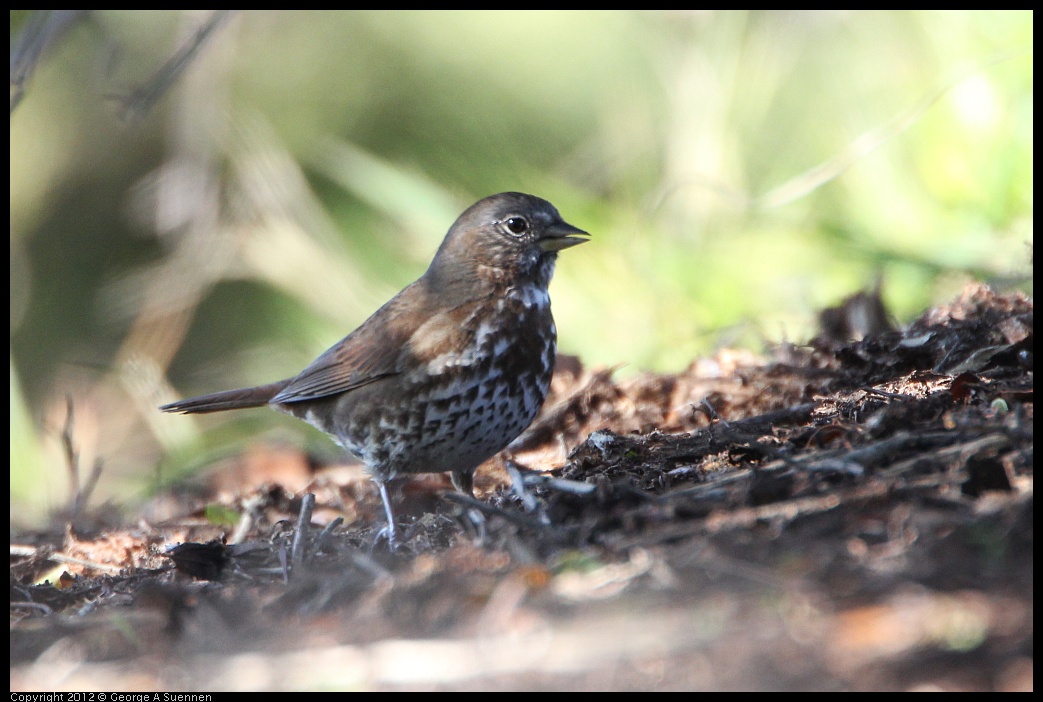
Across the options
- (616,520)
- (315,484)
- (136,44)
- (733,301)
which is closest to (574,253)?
(733,301)

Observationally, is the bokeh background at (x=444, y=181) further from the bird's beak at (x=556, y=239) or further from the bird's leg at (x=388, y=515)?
the bird's leg at (x=388, y=515)

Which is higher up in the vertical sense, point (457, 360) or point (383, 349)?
point (383, 349)

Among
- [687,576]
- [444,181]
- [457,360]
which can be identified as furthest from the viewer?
[444,181]

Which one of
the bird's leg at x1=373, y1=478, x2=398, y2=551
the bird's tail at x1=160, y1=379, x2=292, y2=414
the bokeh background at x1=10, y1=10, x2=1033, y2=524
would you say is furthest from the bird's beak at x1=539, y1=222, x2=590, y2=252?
the bird's tail at x1=160, y1=379, x2=292, y2=414

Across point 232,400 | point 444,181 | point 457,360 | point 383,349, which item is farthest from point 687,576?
point 444,181

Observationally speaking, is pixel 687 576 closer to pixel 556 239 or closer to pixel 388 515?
pixel 388 515

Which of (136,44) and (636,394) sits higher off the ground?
(136,44)

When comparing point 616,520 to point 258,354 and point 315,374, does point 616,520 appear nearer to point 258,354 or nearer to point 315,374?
point 315,374
